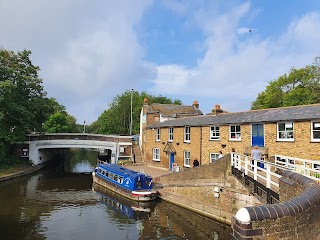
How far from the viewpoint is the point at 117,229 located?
48.8 feet

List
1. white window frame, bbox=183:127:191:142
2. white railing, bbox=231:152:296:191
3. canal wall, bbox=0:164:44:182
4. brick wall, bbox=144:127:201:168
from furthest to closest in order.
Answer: canal wall, bbox=0:164:44:182
white window frame, bbox=183:127:191:142
brick wall, bbox=144:127:201:168
white railing, bbox=231:152:296:191

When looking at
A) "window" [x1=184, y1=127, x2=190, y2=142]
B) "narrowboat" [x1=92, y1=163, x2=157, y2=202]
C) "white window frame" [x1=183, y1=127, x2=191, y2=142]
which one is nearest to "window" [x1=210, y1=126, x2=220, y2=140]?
"white window frame" [x1=183, y1=127, x2=191, y2=142]

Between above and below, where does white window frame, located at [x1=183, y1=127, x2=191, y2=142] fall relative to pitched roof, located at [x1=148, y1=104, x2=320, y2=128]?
below

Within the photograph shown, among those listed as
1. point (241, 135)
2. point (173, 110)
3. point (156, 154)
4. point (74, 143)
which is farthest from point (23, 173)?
point (241, 135)

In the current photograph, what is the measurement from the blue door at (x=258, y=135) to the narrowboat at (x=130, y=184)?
344 inches

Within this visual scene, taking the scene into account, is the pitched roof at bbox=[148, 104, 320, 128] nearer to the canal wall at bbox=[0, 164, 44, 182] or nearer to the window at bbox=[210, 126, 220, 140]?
the window at bbox=[210, 126, 220, 140]

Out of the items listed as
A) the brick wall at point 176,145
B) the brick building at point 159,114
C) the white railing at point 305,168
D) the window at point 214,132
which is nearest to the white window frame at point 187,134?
the brick wall at point 176,145

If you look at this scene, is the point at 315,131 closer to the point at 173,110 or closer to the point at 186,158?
the point at 186,158

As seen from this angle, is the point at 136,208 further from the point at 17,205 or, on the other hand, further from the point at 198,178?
the point at 17,205

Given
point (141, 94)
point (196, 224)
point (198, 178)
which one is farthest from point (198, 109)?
point (141, 94)

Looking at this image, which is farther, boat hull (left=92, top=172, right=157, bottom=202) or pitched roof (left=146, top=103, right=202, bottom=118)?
pitched roof (left=146, top=103, right=202, bottom=118)

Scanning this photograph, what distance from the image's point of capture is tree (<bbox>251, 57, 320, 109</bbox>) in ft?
131

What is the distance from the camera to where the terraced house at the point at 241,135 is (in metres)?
16.7

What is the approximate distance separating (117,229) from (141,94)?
6091cm
